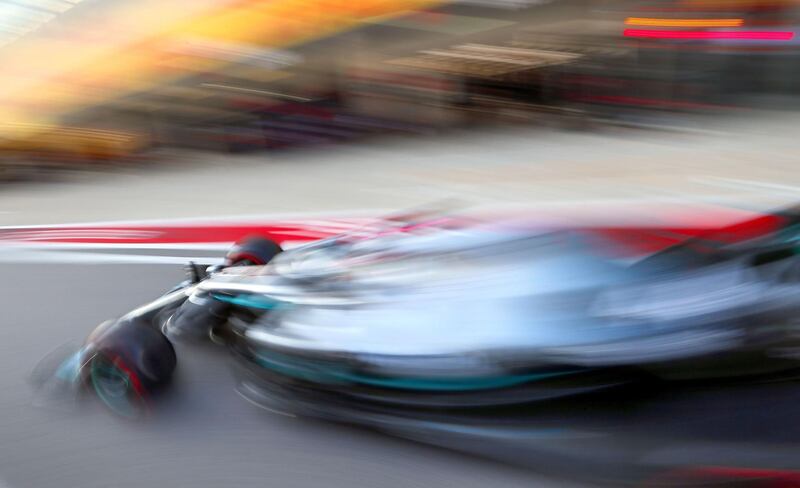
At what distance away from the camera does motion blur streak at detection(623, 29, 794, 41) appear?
2951mm

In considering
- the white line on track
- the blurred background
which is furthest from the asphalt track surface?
the blurred background

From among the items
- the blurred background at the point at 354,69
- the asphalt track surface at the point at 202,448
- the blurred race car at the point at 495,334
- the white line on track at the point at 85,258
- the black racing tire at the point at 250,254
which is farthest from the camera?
the blurred background at the point at 354,69

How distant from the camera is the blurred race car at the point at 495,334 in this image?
3.70 ft

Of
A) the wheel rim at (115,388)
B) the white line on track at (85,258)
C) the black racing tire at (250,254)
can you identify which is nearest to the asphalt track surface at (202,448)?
the wheel rim at (115,388)

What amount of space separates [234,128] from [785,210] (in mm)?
3640

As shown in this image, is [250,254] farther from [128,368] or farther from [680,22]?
[680,22]

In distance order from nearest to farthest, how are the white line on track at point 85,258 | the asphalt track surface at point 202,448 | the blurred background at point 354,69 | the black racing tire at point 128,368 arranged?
the asphalt track surface at point 202,448, the black racing tire at point 128,368, the white line on track at point 85,258, the blurred background at point 354,69

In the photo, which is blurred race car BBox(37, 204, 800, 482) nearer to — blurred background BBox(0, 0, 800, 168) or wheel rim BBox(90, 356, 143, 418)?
wheel rim BBox(90, 356, 143, 418)

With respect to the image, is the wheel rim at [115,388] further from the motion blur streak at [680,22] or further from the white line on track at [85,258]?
the motion blur streak at [680,22]

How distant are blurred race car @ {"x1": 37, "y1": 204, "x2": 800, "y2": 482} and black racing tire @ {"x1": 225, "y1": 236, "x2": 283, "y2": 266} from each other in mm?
375

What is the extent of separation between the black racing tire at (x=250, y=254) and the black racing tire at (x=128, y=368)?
52 centimetres

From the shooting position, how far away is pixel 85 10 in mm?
4535

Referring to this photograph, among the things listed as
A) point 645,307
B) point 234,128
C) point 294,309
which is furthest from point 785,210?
point 234,128

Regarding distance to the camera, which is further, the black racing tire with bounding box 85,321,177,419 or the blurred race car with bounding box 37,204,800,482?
the black racing tire with bounding box 85,321,177,419
